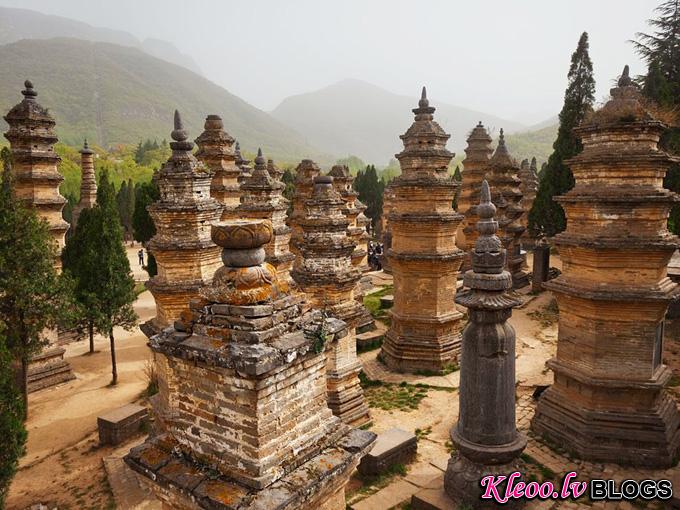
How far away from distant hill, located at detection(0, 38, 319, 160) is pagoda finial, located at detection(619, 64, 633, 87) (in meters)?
102

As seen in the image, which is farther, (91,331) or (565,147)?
(565,147)

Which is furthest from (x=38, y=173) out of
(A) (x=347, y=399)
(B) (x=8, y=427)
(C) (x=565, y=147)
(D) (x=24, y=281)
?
(C) (x=565, y=147)

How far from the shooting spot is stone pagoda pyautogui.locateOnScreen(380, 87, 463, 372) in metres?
14.5

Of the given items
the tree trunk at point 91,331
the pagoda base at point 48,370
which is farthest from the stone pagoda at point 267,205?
the pagoda base at point 48,370

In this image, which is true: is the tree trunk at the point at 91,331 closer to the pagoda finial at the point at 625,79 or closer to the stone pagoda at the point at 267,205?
the stone pagoda at the point at 267,205

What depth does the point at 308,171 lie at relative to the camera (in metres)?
24.7

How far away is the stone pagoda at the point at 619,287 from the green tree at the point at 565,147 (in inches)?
660

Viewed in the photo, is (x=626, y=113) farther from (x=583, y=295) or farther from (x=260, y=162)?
(x=260, y=162)

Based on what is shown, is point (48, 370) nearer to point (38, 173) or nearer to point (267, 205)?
point (38, 173)

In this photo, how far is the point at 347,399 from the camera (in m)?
11.7

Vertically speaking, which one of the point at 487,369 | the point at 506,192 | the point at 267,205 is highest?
the point at 506,192

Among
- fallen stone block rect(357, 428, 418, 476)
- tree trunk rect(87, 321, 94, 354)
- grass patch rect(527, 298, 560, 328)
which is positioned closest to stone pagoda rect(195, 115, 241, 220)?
tree trunk rect(87, 321, 94, 354)

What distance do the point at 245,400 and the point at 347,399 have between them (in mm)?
7924

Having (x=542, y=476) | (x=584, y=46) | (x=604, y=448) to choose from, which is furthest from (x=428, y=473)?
(x=584, y=46)
